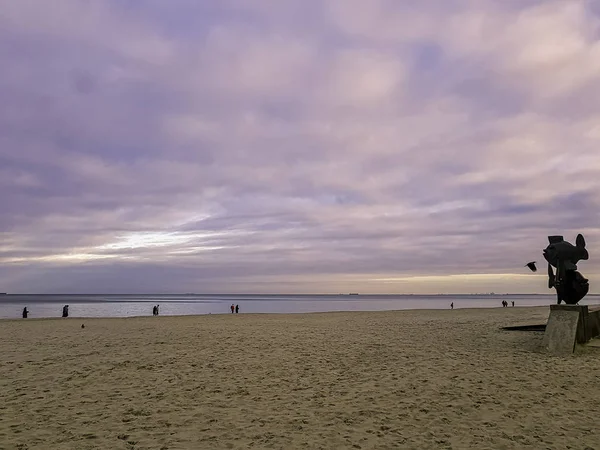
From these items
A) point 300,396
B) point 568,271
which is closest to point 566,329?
point 568,271

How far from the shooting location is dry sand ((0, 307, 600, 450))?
26.6 ft

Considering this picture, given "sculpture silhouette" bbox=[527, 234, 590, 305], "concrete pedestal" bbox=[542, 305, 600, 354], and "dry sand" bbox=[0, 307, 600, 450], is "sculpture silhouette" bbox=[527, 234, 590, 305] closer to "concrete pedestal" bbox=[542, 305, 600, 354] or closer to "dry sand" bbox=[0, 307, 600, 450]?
"concrete pedestal" bbox=[542, 305, 600, 354]

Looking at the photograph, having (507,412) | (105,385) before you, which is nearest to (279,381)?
(105,385)

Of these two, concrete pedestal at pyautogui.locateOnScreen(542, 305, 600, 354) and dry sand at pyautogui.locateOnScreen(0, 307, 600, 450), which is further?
concrete pedestal at pyautogui.locateOnScreen(542, 305, 600, 354)

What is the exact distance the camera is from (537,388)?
11.3m

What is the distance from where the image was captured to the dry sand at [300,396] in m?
8.10

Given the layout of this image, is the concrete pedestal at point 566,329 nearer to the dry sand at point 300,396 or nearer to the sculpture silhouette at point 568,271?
the dry sand at point 300,396

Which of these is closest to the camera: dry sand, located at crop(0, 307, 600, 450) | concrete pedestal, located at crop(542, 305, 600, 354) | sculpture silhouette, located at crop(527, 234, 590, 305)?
dry sand, located at crop(0, 307, 600, 450)

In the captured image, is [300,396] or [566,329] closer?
[300,396]

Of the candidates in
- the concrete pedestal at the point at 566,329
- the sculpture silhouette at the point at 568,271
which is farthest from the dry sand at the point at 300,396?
the sculpture silhouette at the point at 568,271

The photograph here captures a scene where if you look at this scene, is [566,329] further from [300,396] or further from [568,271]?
[300,396]

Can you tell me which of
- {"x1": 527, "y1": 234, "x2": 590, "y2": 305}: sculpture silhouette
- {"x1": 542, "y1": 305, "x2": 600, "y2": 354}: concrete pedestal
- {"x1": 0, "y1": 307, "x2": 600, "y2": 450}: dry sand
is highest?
{"x1": 527, "y1": 234, "x2": 590, "y2": 305}: sculpture silhouette

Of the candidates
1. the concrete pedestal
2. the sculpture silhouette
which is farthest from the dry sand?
the sculpture silhouette

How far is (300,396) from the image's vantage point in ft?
35.8
